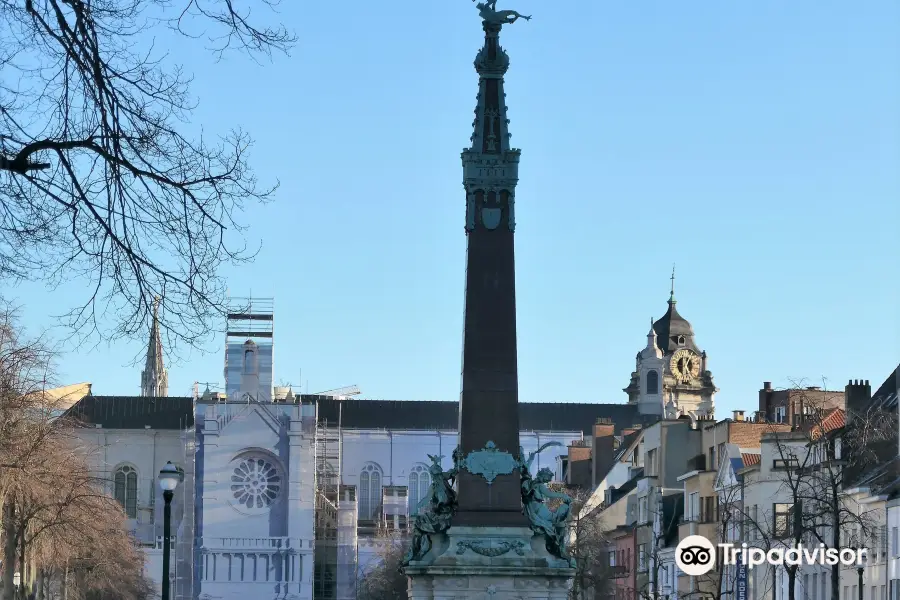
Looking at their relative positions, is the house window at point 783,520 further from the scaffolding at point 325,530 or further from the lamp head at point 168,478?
the scaffolding at point 325,530

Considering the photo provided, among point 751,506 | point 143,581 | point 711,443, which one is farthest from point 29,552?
point 143,581

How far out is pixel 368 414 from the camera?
19475 centimetres

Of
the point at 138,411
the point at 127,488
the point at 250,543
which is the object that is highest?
the point at 138,411

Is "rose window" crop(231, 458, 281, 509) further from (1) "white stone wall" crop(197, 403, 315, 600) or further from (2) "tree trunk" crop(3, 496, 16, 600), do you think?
(2) "tree trunk" crop(3, 496, 16, 600)

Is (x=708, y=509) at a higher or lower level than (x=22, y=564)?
higher

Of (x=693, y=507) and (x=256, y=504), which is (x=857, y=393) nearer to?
(x=693, y=507)

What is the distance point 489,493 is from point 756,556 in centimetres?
3479

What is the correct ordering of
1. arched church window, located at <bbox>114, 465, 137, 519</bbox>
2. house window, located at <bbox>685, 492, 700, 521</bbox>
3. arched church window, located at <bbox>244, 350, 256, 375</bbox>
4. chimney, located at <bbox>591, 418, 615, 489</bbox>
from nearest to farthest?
house window, located at <bbox>685, 492, 700, 521</bbox> < chimney, located at <bbox>591, 418, 615, 489</bbox> < arched church window, located at <bbox>244, 350, 256, 375</bbox> < arched church window, located at <bbox>114, 465, 137, 519</bbox>

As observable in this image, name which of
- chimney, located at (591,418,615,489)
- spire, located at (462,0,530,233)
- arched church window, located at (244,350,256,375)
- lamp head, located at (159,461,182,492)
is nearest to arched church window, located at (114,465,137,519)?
arched church window, located at (244,350,256,375)

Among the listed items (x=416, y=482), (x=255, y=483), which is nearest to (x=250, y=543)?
(x=255, y=483)

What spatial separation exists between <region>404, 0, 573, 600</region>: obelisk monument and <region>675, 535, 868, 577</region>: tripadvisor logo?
12.1 metres

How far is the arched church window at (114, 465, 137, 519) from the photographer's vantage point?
182 meters

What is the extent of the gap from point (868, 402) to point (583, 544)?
2023 cm

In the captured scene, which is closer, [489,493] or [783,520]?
[489,493]
